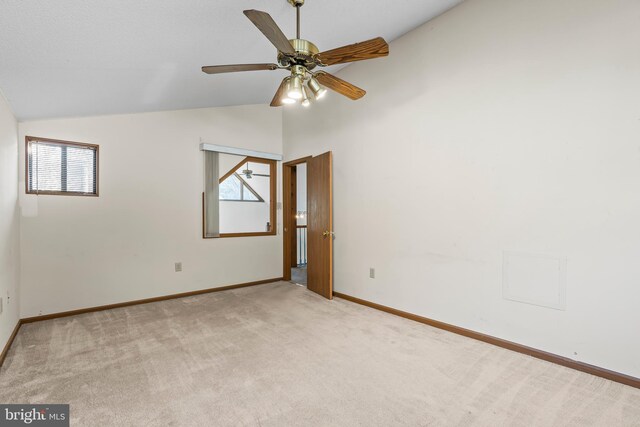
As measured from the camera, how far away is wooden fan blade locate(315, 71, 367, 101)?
7.43ft

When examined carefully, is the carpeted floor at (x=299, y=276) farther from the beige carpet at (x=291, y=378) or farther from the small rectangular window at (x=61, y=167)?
the small rectangular window at (x=61, y=167)

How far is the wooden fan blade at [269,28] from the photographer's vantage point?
151 cm

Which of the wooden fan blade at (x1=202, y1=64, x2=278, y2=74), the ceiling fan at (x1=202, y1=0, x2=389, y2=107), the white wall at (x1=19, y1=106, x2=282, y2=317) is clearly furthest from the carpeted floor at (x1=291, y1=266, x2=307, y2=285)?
the wooden fan blade at (x1=202, y1=64, x2=278, y2=74)

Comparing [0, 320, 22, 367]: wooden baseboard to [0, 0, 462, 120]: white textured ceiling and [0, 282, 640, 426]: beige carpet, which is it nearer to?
[0, 282, 640, 426]: beige carpet

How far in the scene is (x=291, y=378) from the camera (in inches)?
83.6

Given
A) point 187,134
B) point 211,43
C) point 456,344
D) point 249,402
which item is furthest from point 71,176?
point 456,344

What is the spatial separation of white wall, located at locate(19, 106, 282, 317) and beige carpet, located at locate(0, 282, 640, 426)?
55 centimetres

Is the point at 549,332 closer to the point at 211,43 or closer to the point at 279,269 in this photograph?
the point at 211,43

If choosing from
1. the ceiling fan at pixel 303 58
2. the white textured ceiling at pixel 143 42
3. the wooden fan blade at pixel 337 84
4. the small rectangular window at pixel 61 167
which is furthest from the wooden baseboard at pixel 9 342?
the wooden fan blade at pixel 337 84

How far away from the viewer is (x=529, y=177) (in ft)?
8.04

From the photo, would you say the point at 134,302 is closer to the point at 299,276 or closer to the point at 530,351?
the point at 299,276

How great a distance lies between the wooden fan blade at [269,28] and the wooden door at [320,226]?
2.28 metres

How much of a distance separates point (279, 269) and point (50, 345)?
10.2ft

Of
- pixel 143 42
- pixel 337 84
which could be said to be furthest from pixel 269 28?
pixel 143 42
